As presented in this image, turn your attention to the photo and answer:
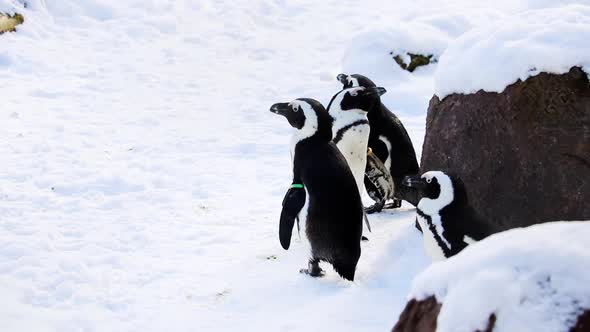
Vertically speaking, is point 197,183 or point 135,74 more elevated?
point 135,74

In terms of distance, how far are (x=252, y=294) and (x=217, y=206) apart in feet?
4.83

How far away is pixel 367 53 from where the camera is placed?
808 centimetres

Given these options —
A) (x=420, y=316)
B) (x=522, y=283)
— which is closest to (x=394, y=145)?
(x=420, y=316)

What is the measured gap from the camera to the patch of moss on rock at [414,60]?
803 centimetres

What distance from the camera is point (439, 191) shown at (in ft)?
10.1

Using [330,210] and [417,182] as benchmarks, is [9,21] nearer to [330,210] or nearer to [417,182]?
[330,210]

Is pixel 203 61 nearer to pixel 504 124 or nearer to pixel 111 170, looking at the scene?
pixel 111 170

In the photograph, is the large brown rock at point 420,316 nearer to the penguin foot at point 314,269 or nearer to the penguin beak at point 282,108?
the penguin foot at point 314,269

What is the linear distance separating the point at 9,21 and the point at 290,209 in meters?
5.83

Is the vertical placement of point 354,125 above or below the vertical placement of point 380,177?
above

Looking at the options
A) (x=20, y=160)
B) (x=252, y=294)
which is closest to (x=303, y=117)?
(x=252, y=294)

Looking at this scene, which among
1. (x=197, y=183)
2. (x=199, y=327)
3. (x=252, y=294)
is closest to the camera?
(x=199, y=327)

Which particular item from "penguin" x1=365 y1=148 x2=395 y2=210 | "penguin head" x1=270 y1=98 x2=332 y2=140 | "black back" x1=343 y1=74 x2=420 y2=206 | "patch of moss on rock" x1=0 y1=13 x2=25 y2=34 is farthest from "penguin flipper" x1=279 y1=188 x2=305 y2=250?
"patch of moss on rock" x1=0 y1=13 x2=25 y2=34

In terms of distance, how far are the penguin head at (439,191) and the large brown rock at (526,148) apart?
55 cm
